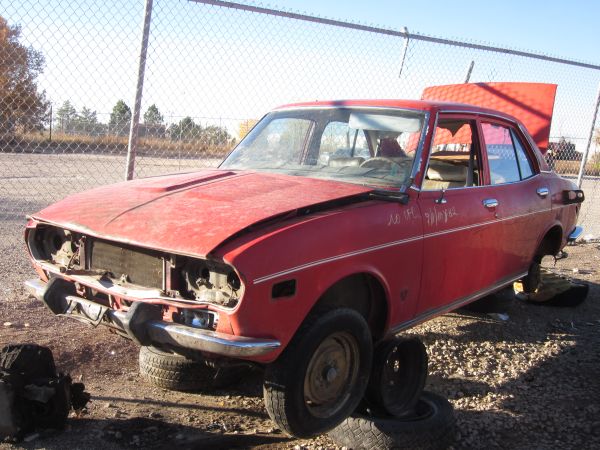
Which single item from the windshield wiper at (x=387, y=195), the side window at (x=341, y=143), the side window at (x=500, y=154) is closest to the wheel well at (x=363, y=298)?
the windshield wiper at (x=387, y=195)

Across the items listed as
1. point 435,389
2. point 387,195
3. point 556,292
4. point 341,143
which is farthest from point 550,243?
point 387,195

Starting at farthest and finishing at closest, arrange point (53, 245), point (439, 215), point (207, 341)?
1. point (439, 215)
2. point (53, 245)
3. point (207, 341)

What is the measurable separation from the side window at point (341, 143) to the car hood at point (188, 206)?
49cm

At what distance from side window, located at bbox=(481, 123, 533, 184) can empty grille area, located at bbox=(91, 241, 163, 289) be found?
2.76m

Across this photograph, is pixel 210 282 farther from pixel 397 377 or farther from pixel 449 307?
pixel 449 307

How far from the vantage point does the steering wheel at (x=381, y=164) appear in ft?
12.0

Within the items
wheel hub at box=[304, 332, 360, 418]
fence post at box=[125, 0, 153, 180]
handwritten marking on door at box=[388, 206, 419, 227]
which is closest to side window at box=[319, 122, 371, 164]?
handwritten marking on door at box=[388, 206, 419, 227]

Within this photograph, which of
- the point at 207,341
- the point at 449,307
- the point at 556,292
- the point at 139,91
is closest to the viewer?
the point at 207,341

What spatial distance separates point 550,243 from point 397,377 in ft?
9.47

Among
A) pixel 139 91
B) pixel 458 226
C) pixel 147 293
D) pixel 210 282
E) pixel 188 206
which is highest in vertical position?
pixel 139 91

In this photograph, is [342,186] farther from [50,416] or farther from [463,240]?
[50,416]

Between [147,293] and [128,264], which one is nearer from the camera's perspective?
[147,293]

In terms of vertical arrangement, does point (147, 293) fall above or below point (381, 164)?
below

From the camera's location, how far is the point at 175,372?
3.62m
